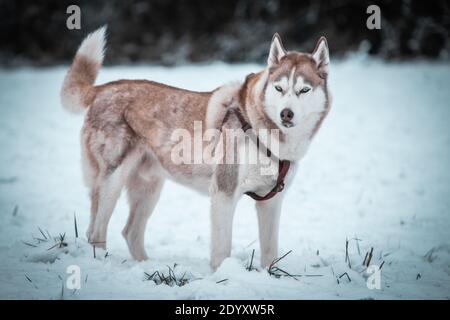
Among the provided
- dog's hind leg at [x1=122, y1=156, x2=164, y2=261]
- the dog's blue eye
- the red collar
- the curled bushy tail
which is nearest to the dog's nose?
the dog's blue eye

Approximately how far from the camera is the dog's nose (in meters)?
3.12

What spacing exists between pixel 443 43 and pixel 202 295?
46.4ft

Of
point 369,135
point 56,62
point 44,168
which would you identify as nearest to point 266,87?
point 44,168

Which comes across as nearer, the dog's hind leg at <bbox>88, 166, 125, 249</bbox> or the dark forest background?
the dog's hind leg at <bbox>88, 166, 125, 249</bbox>

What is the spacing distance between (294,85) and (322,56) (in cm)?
41

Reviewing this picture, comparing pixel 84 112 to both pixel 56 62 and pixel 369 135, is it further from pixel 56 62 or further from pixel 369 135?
pixel 56 62

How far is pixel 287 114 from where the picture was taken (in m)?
3.12

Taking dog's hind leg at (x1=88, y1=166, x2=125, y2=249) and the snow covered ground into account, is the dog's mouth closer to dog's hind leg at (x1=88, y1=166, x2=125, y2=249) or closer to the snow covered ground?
the snow covered ground

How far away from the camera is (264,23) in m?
17.2

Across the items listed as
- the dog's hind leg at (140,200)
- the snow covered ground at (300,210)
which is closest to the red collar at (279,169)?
the snow covered ground at (300,210)

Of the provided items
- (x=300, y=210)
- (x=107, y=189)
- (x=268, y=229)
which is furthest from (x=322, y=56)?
(x=300, y=210)

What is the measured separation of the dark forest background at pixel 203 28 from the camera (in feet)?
48.9

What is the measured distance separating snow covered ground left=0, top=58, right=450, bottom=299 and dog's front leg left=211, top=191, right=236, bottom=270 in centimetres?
17
